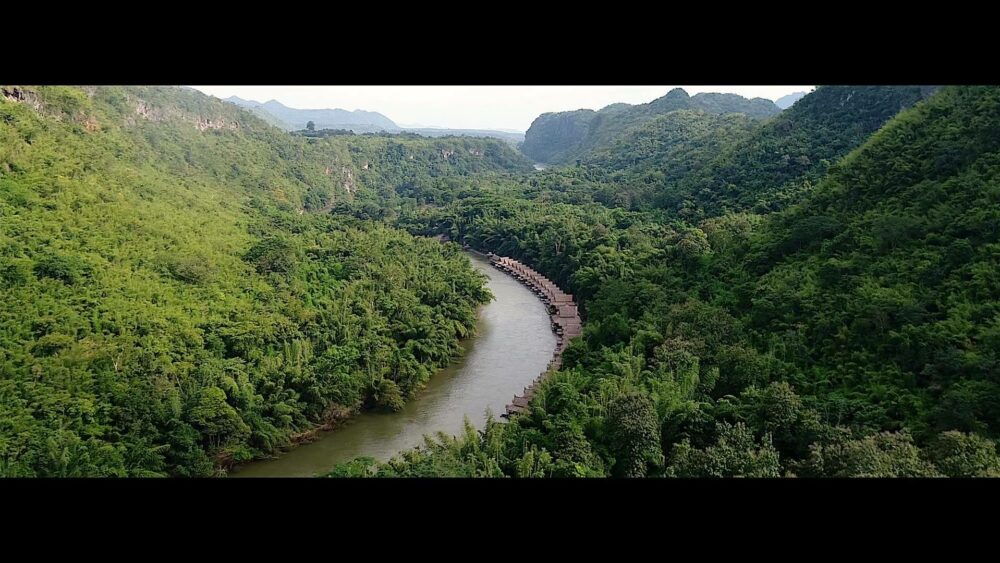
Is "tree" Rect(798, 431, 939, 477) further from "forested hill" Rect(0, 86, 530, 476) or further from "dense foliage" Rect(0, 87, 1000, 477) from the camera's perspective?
"forested hill" Rect(0, 86, 530, 476)

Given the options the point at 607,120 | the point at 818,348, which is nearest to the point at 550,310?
the point at 818,348

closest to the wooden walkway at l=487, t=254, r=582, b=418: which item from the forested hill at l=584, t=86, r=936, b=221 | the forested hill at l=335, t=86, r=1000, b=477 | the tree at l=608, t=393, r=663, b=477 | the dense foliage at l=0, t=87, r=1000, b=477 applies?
the dense foliage at l=0, t=87, r=1000, b=477

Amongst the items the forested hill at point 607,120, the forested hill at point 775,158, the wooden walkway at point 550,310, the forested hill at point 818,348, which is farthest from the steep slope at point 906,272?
the forested hill at point 607,120

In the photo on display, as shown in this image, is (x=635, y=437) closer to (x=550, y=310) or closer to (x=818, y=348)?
(x=818, y=348)

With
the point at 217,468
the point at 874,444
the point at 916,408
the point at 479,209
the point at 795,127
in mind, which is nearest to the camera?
the point at 874,444
